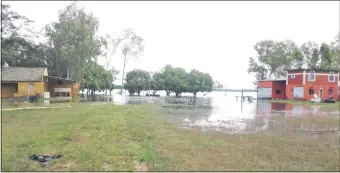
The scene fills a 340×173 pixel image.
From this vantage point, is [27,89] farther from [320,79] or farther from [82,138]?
[320,79]

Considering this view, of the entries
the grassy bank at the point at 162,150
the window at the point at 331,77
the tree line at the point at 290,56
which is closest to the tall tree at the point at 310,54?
the tree line at the point at 290,56

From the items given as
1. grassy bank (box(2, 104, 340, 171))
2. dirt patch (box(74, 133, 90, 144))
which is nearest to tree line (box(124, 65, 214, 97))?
grassy bank (box(2, 104, 340, 171))

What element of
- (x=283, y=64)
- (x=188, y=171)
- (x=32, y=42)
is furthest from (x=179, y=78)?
(x=188, y=171)

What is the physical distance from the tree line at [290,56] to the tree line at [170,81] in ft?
45.2

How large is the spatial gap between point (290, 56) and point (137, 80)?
34.8 metres

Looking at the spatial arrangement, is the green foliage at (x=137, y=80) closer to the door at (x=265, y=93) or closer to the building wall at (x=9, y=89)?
the door at (x=265, y=93)

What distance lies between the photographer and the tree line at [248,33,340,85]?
6234 centimetres

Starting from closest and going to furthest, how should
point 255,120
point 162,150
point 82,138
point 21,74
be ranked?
point 162,150, point 82,138, point 255,120, point 21,74

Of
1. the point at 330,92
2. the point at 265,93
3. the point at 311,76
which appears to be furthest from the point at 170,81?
the point at 330,92

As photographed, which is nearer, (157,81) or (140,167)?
(140,167)

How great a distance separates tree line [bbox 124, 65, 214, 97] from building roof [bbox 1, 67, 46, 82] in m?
37.3

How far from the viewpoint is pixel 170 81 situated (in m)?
70.1

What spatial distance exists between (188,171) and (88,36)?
35.4 metres

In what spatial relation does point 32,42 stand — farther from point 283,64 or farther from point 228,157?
point 283,64
